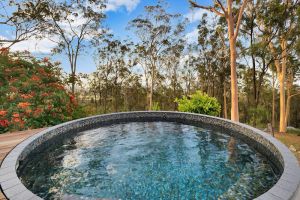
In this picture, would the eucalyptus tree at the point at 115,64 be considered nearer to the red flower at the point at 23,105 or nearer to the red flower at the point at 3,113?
the red flower at the point at 23,105

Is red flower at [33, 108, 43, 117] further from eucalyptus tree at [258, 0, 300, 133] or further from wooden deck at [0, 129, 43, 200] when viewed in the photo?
eucalyptus tree at [258, 0, 300, 133]

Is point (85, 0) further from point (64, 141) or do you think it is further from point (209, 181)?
point (209, 181)

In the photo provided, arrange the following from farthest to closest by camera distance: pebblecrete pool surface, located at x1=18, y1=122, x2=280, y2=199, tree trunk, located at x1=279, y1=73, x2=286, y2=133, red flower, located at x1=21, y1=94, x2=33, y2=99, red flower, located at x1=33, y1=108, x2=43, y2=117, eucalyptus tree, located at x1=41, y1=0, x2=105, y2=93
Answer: tree trunk, located at x1=279, y1=73, x2=286, y2=133 < eucalyptus tree, located at x1=41, y1=0, x2=105, y2=93 < red flower, located at x1=21, y1=94, x2=33, y2=99 < red flower, located at x1=33, y1=108, x2=43, y2=117 < pebblecrete pool surface, located at x1=18, y1=122, x2=280, y2=199

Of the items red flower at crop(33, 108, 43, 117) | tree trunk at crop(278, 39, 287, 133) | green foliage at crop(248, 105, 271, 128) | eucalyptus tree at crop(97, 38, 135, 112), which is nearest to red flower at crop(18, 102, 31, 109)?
red flower at crop(33, 108, 43, 117)

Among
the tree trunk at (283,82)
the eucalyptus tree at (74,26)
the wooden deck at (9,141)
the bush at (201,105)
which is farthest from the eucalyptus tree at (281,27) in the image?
the wooden deck at (9,141)

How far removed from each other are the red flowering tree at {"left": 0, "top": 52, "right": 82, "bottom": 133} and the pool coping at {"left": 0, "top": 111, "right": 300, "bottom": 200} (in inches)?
45.5

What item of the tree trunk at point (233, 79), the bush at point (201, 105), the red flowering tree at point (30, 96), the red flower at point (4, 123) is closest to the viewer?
the red flower at point (4, 123)

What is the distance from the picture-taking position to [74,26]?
50.3 ft

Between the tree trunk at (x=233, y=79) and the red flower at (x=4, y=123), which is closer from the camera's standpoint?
the red flower at (x=4, y=123)

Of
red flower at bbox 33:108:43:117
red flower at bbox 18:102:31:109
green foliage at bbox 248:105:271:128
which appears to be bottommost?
green foliage at bbox 248:105:271:128

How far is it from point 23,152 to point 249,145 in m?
4.51

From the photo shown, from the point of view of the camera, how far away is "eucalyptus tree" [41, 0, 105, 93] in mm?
14242

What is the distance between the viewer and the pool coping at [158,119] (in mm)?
2719

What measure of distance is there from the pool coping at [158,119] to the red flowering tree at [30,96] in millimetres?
1156
